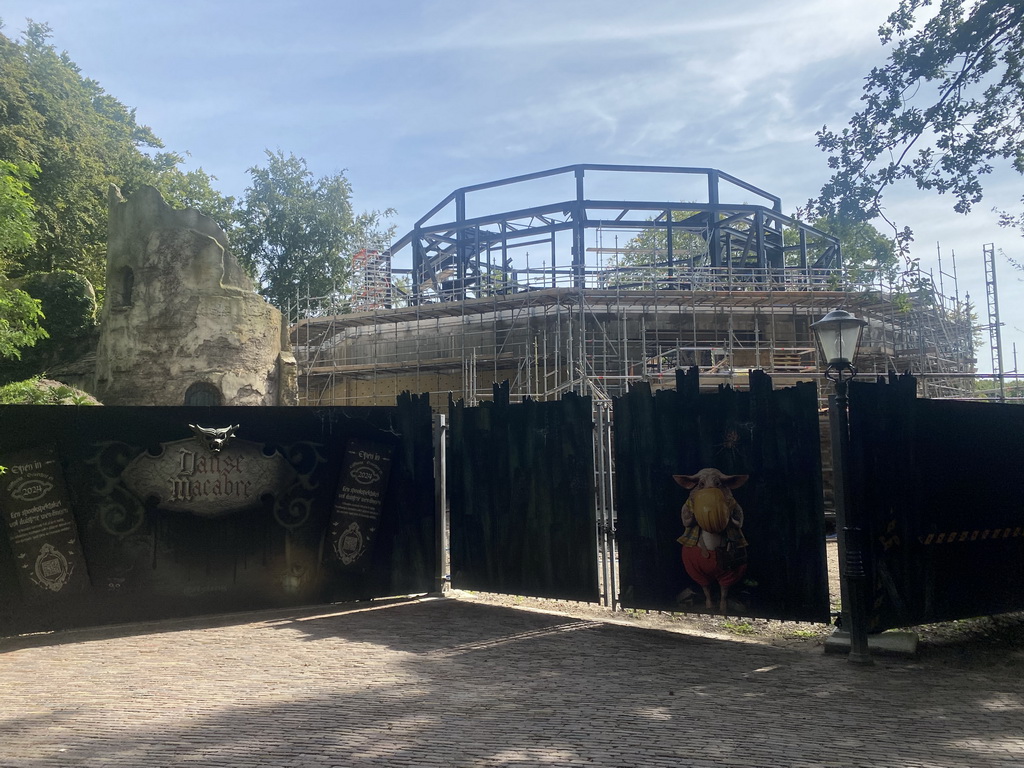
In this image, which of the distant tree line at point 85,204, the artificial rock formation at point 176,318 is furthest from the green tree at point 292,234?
the artificial rock formation at point 176,318

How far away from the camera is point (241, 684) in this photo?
609cm

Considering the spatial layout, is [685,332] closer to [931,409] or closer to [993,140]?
[993,140]

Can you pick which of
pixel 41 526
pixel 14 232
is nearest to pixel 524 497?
pixel 41 526

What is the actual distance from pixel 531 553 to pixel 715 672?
277 cm

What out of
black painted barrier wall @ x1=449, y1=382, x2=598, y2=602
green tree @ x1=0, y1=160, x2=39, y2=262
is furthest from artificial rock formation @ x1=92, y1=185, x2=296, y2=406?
black painted barrier wall @ x1=449, y1=382, x2=598, y2=602

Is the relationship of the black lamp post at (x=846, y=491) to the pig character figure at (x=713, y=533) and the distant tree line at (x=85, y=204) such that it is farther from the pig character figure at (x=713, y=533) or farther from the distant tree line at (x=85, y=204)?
the distant tree line at (x=85, y=204)

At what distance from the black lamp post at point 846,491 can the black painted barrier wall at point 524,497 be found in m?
2.42

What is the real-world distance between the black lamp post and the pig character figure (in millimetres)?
861

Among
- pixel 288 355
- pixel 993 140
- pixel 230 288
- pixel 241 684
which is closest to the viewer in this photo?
pixel 241 684

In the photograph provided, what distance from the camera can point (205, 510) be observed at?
28.6 ft

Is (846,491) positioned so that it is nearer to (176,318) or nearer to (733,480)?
(733,480)

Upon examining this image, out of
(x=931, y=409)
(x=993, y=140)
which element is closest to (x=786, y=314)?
(x=993, y=140)

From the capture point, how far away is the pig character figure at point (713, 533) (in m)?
7.41

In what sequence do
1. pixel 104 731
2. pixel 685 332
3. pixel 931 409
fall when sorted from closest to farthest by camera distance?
pixel 104 731 < pixel 931 409 < pixel 685 332
